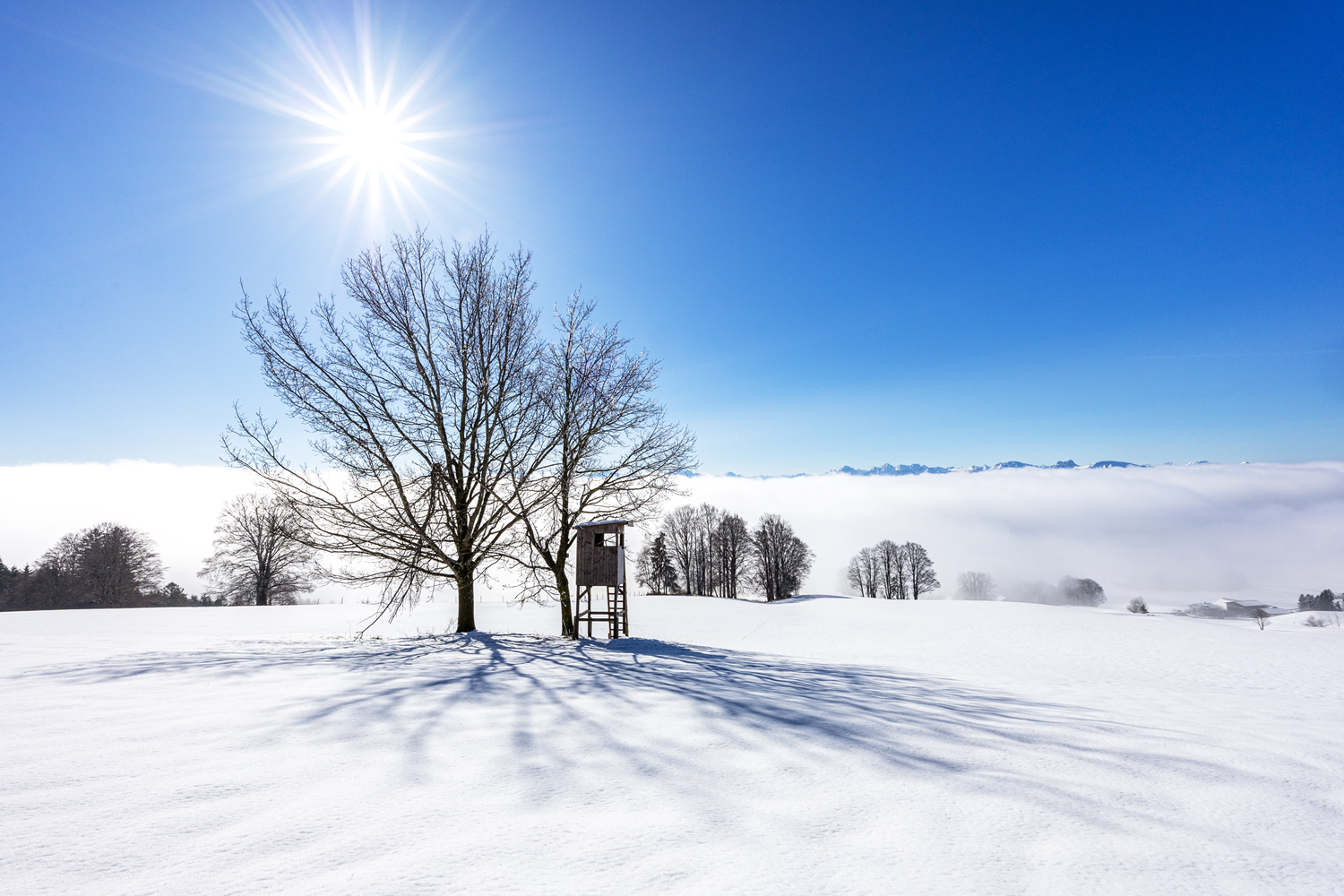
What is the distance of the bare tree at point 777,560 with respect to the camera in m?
57.6

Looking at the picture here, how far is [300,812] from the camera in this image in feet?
8.50

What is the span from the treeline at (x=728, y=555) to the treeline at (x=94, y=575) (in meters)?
40.5

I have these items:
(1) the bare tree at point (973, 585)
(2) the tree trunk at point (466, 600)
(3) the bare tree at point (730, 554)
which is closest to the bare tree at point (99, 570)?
(2) the tree trunk at point (466, 600)

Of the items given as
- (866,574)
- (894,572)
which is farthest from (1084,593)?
(866,574)

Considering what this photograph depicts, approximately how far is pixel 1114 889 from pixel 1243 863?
880mm

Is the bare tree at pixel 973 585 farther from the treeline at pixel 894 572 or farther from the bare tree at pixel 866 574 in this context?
the bare tree at pixel 866 574

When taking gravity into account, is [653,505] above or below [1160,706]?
above

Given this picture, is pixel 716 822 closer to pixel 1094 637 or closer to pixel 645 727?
pixel 645 727

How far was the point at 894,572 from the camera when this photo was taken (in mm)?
69062

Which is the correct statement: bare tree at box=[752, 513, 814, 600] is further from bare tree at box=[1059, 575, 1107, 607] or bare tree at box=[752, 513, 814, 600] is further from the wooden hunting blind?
bare tree at box=[1059, 575, 1107, 607]

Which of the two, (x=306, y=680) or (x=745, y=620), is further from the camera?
(x=745, y=620)

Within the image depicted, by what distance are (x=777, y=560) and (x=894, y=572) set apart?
21.9 meters

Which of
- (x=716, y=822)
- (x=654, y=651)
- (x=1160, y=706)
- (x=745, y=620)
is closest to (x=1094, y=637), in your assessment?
(x=745, y=620)

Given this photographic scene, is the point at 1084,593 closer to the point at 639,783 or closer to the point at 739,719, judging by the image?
the point at 739,719
